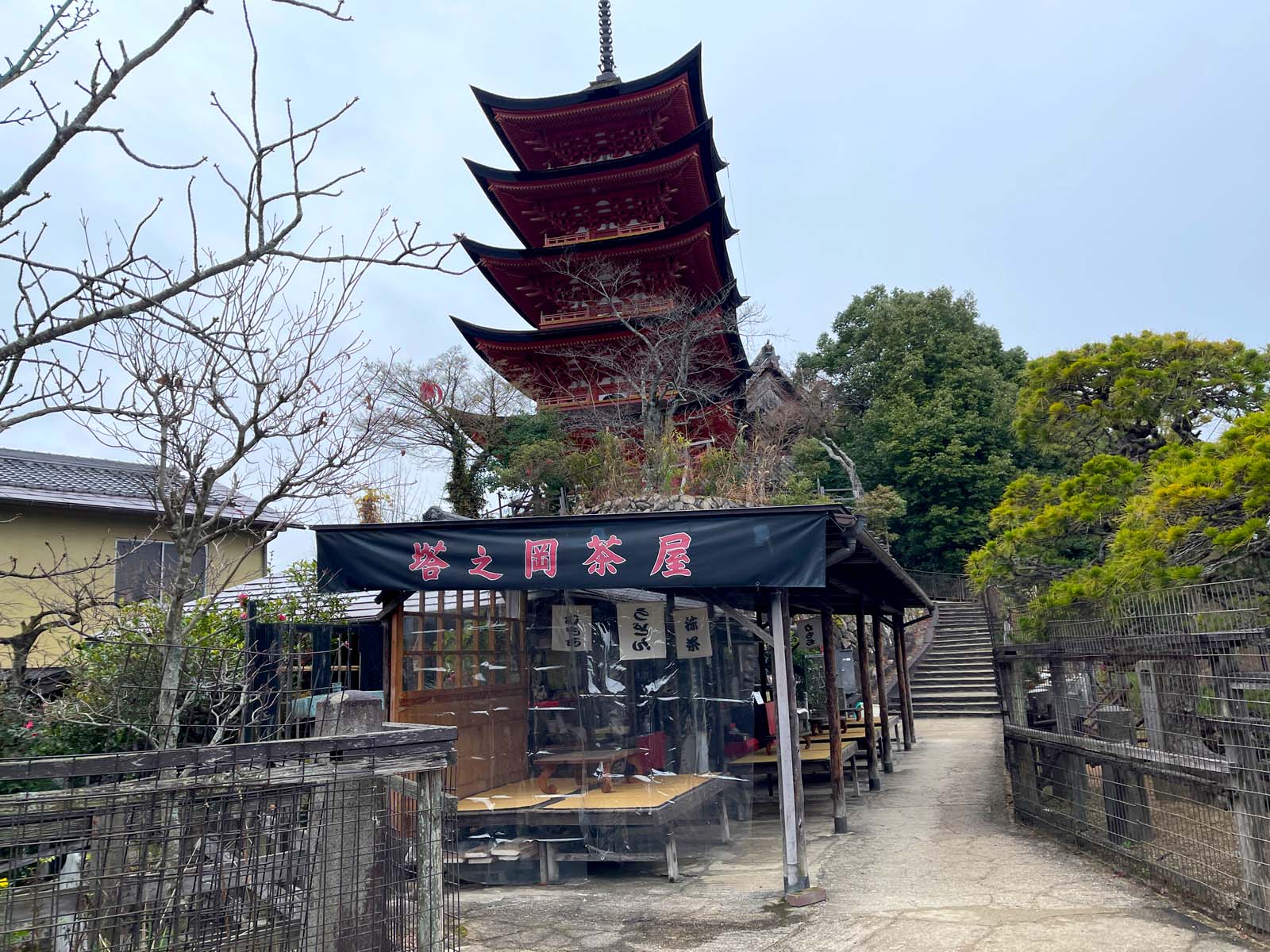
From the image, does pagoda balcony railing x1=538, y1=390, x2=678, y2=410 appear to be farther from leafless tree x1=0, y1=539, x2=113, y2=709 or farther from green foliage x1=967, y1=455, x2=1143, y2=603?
leafless tree x1=0, y1=539, x2=113, y2=709

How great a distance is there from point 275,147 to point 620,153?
2054 cm

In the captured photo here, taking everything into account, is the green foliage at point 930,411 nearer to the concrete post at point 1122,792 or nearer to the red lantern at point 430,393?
the red lantern at point 430,393

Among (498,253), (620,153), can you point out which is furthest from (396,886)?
(620,153)

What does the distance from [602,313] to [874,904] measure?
1625 cm

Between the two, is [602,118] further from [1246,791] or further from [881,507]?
[1246,791]

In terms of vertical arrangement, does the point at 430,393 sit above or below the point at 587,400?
below

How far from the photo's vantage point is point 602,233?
21844 millimetres

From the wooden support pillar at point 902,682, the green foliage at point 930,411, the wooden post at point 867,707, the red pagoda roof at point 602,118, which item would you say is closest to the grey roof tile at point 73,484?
the wooden post at point 867,707

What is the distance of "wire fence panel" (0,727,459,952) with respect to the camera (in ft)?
9.52

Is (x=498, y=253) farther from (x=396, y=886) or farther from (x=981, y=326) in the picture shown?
(x=981, y=326)

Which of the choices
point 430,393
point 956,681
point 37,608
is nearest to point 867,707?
point 430,393

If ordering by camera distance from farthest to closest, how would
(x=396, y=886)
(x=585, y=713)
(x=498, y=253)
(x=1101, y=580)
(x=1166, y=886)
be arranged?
(x=498, y=253) → (x=1101, y=580) → (x=585, y=713) → (x=1166, y=886) → (x=396, y=886)

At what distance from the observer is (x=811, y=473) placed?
101 ft

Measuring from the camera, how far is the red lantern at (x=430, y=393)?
694 inches
